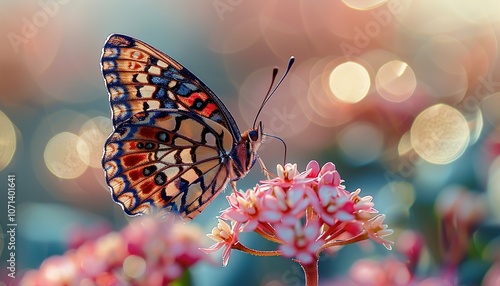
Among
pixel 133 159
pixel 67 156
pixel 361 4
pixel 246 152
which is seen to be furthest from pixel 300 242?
pixel 67 156

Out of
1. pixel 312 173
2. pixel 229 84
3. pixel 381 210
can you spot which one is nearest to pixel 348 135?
pixel 381 210

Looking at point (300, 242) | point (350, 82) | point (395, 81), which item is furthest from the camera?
point (350, 82)

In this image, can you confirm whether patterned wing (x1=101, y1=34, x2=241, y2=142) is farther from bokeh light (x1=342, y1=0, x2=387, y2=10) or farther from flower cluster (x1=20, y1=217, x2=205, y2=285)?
bokeh light (x1=342, y1=0, x2=387, y2=10)

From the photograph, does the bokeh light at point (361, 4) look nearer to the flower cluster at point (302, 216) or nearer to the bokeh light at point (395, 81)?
the bokeh light at point (395, 81)

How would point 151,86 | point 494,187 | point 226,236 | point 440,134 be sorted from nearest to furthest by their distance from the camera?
point 226,236 → point 151,86 → point 494,187 → point 440,134

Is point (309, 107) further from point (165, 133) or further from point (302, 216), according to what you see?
point (302, 216)

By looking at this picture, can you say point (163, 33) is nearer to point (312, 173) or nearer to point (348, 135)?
point (348, 135)
